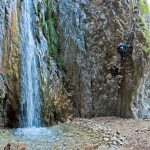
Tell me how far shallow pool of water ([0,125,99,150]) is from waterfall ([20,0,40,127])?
55 cm

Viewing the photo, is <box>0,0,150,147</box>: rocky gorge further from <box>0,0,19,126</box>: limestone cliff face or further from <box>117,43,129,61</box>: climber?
<box>0,0,19,126</box>: limestone cliff face

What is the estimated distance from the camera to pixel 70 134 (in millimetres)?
10461

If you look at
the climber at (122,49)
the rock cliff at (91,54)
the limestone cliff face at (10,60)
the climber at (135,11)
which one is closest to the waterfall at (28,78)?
the limestone cliff face at (10,60)

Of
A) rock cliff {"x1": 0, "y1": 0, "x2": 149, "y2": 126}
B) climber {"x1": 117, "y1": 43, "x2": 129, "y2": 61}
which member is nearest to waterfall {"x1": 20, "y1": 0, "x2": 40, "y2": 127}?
rock cliff {"x1": 0, "y1": 0, "x2": 149, "y2": 126}

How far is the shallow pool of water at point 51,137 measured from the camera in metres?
9.27

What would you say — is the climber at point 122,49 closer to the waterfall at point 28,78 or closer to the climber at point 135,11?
the climber at point 135,11

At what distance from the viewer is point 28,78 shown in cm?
1157

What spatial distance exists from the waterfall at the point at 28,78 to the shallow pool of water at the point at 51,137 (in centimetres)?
55

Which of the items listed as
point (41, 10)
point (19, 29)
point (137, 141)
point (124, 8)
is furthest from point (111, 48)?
point (137, 141)

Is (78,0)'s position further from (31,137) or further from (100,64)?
(31,137)

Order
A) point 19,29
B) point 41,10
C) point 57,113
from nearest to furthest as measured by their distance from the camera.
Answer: point 19,29
point 57,113
point 41,10

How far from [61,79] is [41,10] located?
254 centimetres

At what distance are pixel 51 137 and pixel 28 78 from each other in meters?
2.34

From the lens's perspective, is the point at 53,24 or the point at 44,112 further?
the point at 53,24
